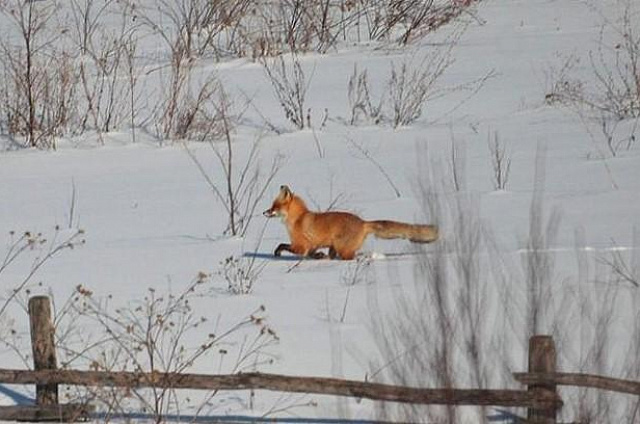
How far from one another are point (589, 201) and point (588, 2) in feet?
29.9

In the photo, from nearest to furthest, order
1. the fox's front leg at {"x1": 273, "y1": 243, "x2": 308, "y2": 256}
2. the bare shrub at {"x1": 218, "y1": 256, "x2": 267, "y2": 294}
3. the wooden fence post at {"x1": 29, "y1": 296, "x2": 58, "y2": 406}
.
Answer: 1. the wooden fence post at {"x1": 29, "y1": 296, "x2": 58, "y2": 406}
2. the bare shrub at {"x1": 218, "y1": 256, "x2": 267, "y2": 294}
3. the fox's front leg at {"x1": 273, "y1": 243, "x2": 308, "y2": 256}

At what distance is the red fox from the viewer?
966 centimetres

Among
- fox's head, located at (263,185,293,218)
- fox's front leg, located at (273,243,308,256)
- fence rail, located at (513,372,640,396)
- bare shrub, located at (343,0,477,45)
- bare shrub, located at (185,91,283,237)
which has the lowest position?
fence rail, located at (513,372,640,396)

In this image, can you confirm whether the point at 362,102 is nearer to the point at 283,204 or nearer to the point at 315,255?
the point at 315,255

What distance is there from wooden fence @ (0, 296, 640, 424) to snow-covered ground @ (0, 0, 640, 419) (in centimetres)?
30

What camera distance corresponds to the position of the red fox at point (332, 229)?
966 centimetres

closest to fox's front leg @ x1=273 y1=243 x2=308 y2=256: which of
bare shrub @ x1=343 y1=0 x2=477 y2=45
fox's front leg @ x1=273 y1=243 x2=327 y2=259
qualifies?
fox's front leg @ x1=273 y1=243 x2=327 y2=259

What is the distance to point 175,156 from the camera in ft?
47.2

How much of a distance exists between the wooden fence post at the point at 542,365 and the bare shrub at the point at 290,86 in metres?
8.69

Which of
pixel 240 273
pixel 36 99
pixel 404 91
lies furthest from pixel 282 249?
pixel 404 91

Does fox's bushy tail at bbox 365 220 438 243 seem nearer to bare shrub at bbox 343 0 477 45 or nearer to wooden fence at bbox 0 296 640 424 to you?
wooden fence at bbox 0 296 640 424

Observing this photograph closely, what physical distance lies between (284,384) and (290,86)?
9.49 metres

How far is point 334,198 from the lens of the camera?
1216cm

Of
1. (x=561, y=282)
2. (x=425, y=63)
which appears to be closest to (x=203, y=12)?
(x=425, y=63)
